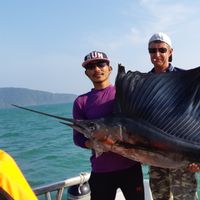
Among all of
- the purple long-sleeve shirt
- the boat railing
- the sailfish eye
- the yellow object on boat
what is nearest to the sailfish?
the sailfish eye

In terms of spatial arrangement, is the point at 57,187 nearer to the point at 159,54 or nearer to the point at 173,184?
the point at 173,184

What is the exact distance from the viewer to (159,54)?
2.68 meters

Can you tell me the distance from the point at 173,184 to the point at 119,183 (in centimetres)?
39

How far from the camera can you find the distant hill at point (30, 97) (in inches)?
6803

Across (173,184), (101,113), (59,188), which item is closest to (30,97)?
(59,188)

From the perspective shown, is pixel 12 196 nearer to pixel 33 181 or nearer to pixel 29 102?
pixel 33 181

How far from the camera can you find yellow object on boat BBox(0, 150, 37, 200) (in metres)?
0.88

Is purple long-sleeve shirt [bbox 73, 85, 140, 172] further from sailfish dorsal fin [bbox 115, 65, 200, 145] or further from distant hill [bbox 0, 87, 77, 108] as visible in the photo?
distant hill [bbox 0, 87, 77, 108]

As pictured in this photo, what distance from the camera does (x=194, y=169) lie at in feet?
7.50

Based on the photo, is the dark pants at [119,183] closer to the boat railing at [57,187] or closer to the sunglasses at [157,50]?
the boat railing at [57,187]

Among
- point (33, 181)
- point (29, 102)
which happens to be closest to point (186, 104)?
point (33, 181)

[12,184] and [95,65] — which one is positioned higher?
[95,65]

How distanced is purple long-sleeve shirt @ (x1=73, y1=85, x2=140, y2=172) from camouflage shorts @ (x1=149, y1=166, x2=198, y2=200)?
0.33m

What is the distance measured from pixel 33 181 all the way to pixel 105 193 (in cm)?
638
